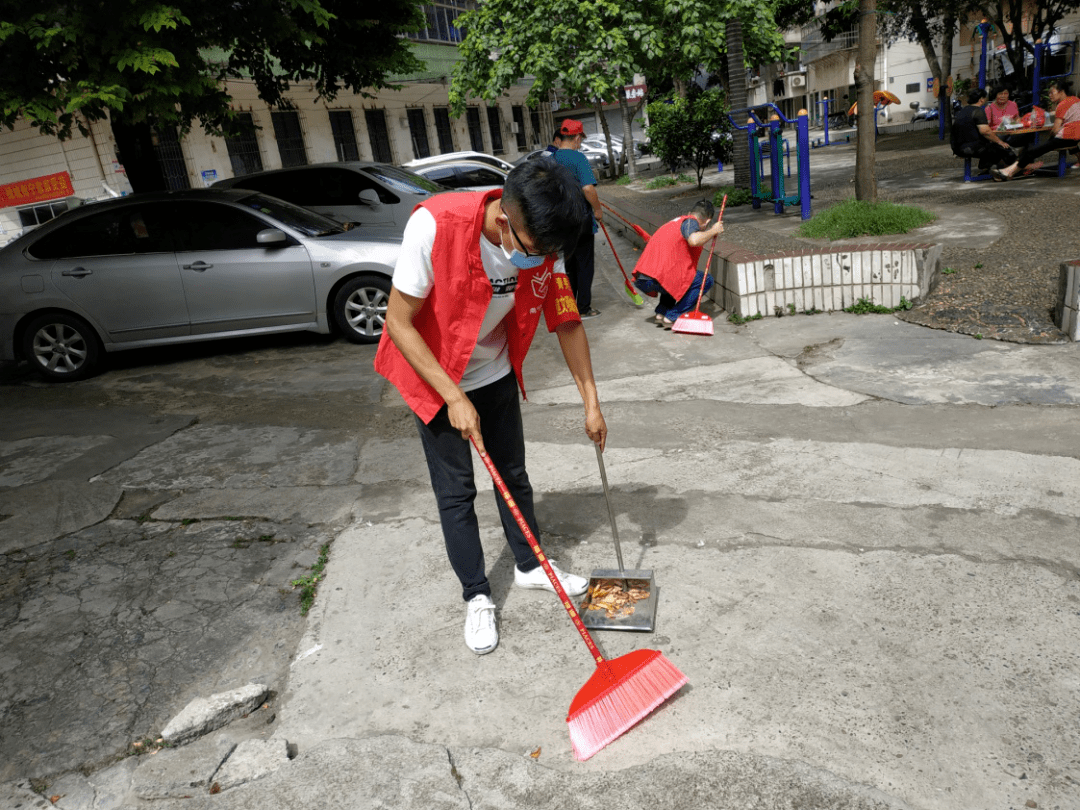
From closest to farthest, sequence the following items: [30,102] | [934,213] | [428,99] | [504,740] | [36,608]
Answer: [504,740], [36,608], [30,102], [934,213], [428,99]

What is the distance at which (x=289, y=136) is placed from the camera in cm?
2369

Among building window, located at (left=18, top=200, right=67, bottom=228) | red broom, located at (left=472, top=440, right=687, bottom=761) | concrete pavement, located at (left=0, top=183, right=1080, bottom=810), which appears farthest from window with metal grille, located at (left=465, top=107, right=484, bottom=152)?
red broom, located at (left=472, top=440, right=687, bottom=761)

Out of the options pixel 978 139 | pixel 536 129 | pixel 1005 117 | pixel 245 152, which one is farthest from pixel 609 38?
pixel 536 129

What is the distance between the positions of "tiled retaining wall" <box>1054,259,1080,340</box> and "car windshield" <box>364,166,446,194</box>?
689 cm

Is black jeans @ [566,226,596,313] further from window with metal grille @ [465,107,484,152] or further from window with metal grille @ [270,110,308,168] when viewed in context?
window with metal grille @ [465,107,484,152]

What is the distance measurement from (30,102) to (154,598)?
18.7 feet

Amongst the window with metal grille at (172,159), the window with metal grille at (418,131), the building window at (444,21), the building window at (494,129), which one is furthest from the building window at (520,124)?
the window with metal grille at (172,159)

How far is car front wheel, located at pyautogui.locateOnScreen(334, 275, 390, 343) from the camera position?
7.40 meters

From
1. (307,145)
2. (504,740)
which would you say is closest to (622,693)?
(504,740)

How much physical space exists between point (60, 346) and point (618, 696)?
266 inches

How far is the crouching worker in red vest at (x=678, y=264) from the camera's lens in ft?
22.8

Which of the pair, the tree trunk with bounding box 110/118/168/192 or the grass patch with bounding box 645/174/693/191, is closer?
the tree trunk with bounding box 110/118/168/192

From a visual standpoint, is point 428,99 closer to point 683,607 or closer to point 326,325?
point 326,325

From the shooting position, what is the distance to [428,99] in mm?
28891
